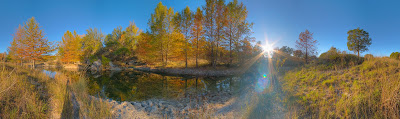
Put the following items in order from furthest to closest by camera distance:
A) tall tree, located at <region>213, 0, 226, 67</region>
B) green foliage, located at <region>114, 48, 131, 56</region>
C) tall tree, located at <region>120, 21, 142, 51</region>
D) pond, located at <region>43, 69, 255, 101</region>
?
tall tree, located at <region>120, 21, 142, 51</region>
green foliage, located at <region>114, 48, 131, 56</region>
tall tree, located at <region>213, 0, 226, 67</region>
pond, located at <region>43, 69, 255, 101</region>

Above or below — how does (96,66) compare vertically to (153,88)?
above

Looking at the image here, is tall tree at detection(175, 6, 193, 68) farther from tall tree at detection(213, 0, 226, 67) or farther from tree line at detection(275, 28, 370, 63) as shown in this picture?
tree line at detection(275, 28, 370, 63)

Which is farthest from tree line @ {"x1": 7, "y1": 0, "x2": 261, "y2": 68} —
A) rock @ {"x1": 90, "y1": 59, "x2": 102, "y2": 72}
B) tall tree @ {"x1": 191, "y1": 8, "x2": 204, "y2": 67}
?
rock @ {"x1": 90, "y1": 59, "x2": 102, "y2": 72}

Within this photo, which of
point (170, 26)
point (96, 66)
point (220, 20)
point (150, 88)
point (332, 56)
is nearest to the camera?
point (332, 56)

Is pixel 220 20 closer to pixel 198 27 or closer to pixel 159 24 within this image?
pixel 198 27

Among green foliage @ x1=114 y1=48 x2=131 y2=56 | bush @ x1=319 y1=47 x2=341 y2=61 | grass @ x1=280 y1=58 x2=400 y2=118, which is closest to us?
grass @ x1=280 y1=58 x2=400 y2=118

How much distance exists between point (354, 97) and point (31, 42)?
102ft

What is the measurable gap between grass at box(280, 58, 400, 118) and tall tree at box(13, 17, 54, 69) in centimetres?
2912

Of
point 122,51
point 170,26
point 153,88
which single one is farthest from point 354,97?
point 122,51

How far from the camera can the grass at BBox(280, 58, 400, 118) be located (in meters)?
2.80

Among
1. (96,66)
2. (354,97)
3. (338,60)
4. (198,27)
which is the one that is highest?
(198,27)

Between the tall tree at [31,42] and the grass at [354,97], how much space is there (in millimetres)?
29119

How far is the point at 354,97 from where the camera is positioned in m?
3.25

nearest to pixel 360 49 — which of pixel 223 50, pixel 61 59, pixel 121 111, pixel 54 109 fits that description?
pixel 223 50
